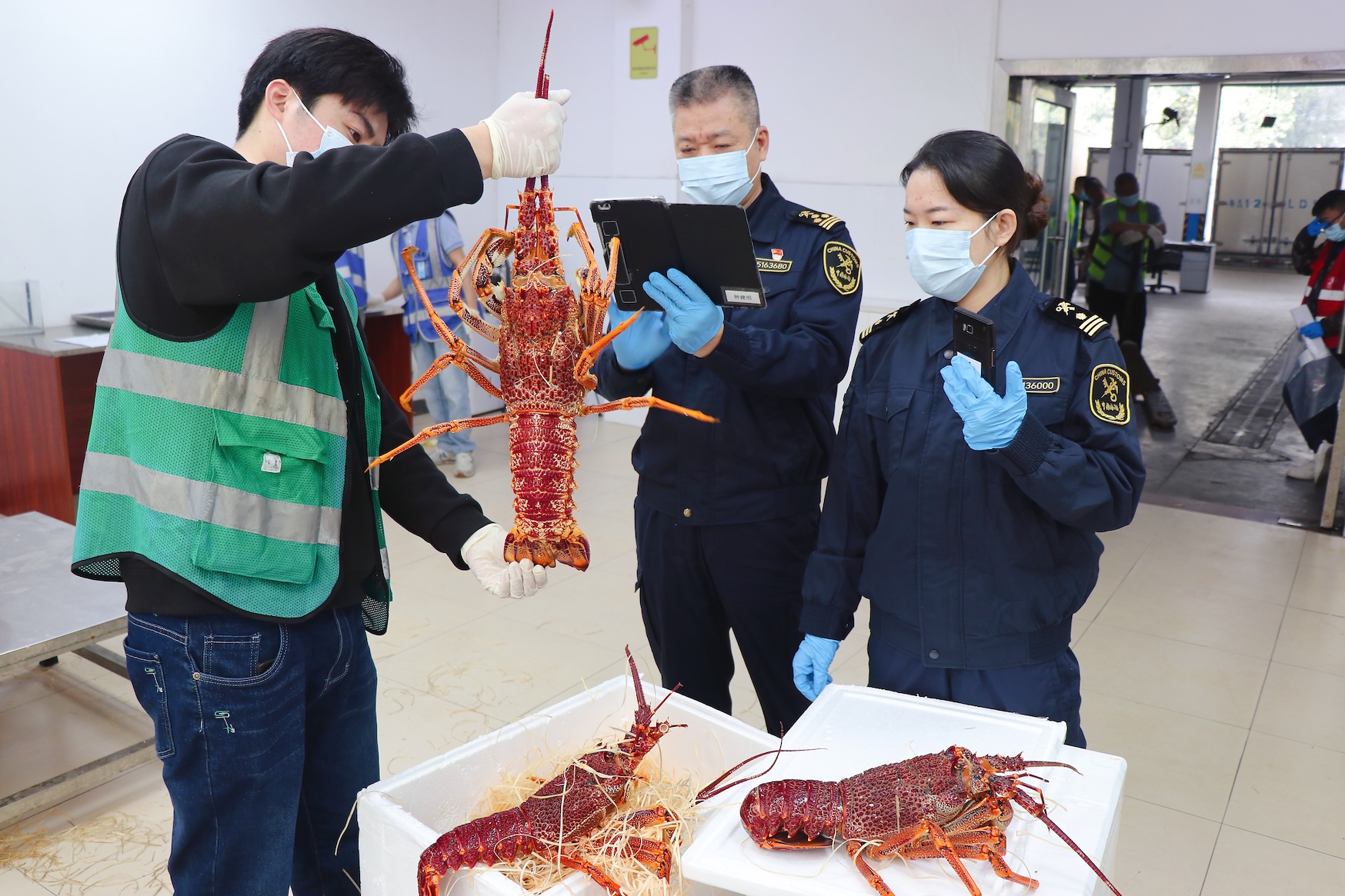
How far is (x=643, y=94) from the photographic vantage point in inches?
252

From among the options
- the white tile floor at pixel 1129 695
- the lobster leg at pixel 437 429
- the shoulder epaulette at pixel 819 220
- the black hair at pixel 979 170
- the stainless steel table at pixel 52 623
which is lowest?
the white tile floor at pixel 1129 695

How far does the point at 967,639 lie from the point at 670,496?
808 millimetres

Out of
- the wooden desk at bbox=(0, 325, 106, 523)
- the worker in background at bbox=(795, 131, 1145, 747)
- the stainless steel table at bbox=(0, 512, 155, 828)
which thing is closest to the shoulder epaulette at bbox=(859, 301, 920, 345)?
the worker in background at bbox=(795, 131, 1145, 747)

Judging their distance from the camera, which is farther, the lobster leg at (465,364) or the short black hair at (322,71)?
the lobster leg at (465,364)

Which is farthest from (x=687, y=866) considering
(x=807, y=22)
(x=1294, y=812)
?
(x=807, y=22)

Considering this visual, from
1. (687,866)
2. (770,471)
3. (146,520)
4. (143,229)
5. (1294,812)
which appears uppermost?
(143,229)

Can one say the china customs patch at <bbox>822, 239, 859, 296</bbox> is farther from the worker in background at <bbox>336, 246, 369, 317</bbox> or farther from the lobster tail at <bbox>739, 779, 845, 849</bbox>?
the worker in background at <bbox>336, 246, 369, 317</bbox>

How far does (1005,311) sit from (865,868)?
3.36 ft

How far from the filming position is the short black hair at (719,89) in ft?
7.47

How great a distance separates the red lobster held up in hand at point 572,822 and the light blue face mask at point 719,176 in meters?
1.21

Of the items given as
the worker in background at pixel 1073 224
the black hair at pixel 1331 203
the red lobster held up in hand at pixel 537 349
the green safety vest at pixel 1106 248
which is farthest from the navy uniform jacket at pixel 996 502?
the green safety vest at pixel 1106 248

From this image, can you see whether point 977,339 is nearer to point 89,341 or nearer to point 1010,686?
point 1010,686

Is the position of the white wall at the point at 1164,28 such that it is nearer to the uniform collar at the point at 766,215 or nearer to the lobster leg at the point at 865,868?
the uniform collar at the point at 766,215

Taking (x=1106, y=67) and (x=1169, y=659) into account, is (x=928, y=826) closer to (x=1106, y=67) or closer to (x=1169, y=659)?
(x=1169, y=659)
